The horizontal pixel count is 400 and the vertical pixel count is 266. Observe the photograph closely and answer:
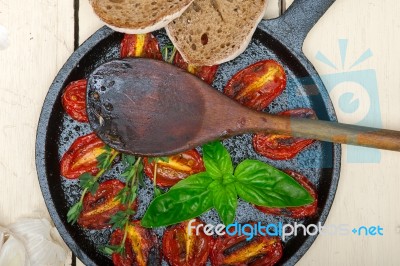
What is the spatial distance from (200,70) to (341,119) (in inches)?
11.9

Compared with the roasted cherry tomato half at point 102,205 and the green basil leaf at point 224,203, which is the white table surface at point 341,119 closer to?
the roasted cherry tomato half at point 102,205

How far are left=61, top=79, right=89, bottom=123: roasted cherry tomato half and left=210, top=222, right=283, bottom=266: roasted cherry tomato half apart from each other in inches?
14.4

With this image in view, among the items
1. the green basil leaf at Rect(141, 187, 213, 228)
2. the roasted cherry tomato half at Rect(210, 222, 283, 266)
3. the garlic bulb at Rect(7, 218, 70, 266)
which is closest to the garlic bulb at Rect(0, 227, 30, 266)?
the garlic bulb at Rect(7, 218, 70, 266)

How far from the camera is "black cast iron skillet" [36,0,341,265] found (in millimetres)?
1023

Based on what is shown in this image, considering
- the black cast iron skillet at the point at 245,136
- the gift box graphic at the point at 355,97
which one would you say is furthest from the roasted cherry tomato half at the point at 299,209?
the gift box graphic at the point at 355,97

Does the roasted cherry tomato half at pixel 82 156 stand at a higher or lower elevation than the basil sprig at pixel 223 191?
higher

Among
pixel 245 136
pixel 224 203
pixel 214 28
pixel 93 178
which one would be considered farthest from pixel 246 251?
pixel 214 28

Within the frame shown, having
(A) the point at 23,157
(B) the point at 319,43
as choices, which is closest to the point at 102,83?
(A) the point at 23,157

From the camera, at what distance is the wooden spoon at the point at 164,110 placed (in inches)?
38.8

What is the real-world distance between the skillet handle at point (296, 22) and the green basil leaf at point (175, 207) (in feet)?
1.08

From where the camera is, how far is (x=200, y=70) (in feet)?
3.41

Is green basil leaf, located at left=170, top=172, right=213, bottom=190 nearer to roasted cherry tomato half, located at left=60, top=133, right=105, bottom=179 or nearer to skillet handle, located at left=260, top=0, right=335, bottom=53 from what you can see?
roasted cherry tomato half, located at left=60, top=133, right=105, bottom=179

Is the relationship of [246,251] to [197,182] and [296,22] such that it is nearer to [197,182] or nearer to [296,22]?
[197,182]

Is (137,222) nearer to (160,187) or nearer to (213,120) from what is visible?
(160,187)
